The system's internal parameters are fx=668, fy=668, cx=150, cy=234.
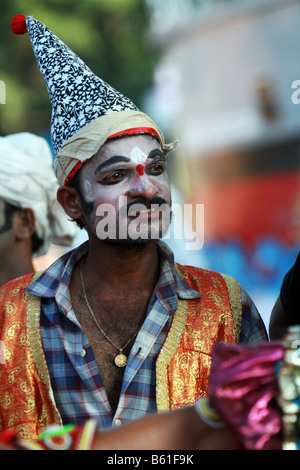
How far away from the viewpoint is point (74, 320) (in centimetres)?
279

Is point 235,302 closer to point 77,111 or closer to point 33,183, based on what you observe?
point 77,111

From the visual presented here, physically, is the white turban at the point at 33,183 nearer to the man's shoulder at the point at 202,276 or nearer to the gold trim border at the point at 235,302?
the man's shoulder at the point at 202,276

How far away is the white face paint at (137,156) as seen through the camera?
278cm

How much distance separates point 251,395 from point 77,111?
1748 mm

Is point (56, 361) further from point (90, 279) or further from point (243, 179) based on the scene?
point (243, 179)

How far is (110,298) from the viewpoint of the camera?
289 centimetres

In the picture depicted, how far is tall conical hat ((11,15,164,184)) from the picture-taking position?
2828 mm

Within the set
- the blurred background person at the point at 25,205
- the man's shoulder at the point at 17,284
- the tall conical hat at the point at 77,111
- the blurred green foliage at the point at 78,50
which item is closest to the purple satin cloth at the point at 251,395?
the tall conical hat at the point at 77,111

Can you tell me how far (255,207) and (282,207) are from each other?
548mm

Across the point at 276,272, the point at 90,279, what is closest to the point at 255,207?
the point at 276,272

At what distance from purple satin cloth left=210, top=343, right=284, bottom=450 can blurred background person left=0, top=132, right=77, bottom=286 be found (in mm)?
2430

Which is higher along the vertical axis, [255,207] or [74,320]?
[255,207]

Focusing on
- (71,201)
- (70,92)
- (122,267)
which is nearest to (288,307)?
(122,267)

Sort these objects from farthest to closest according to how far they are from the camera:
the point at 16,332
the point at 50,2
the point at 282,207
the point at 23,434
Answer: the point at 50,2 < the point at 282,207 < the point at 16,332 < the point at 23,434
